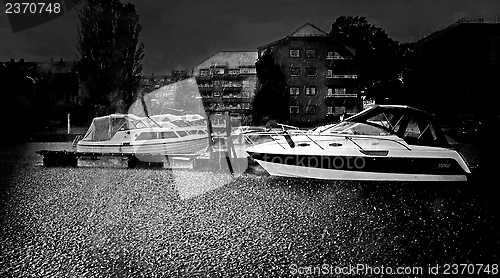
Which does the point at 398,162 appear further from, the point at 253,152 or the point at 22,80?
the point at 22,80

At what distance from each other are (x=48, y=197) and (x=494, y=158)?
12954mm

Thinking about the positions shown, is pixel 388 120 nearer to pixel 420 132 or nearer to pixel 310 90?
pixel 420 132

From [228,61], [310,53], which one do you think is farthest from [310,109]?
[228,61]

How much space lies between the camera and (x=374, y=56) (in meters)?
23.9

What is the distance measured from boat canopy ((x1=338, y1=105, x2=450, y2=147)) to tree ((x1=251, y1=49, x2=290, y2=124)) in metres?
14.5

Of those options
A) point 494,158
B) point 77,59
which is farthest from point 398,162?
point 77,59

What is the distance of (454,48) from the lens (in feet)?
82.3

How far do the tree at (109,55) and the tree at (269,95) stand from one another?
29.5ft

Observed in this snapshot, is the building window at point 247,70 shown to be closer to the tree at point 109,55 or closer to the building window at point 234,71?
the building window at point 234,71

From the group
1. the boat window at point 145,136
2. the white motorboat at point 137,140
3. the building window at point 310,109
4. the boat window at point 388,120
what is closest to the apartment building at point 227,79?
the building window at point 310,109

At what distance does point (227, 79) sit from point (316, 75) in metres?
10.8

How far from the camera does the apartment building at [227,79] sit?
3473cm

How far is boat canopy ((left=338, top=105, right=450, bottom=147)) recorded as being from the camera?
8.73m

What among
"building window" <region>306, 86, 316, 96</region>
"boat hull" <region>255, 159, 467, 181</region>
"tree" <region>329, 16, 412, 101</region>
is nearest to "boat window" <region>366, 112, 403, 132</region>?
"boat hull" <region>255, 159, 467, 181</region>
